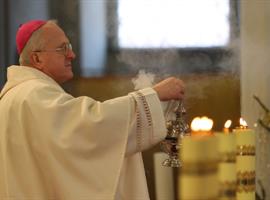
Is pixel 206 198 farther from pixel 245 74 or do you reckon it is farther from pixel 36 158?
pixel 245 74

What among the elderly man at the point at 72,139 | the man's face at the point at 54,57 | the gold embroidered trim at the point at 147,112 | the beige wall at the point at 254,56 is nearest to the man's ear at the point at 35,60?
the man's face at the point at 54,57

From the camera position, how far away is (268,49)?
328cm

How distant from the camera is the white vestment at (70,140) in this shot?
2021 mm

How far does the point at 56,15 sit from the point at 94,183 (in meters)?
1.92

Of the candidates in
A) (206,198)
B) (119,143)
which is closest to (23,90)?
(119,143)

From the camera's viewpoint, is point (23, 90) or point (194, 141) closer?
point (194, 141)

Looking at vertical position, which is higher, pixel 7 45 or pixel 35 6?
pixel 35 6

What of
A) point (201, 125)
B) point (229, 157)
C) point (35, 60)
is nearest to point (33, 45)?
point (35, 60)

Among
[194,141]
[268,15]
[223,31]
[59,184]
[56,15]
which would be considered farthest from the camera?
[56,15]

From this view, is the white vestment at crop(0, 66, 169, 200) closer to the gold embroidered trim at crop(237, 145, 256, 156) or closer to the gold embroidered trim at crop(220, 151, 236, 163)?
the gold embroidered trim at crop(237, 145, 256, 156)

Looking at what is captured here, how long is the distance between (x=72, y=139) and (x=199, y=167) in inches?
46.0

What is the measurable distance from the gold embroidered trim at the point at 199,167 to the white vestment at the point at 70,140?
114 centimetres

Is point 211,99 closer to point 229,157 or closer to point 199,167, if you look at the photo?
point 229,157

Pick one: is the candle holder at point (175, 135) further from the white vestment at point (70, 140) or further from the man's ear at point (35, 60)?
the man's ear at point (35, 60)
